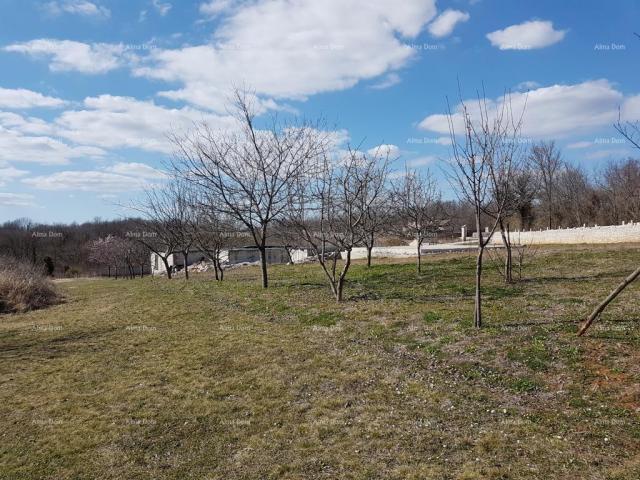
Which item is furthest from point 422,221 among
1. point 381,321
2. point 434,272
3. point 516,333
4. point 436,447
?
point 436,447

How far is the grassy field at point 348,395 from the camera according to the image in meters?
4.61

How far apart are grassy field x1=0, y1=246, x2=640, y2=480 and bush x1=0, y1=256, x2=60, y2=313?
979 cm

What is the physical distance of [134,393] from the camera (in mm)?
7176

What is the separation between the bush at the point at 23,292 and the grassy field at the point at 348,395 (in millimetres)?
9791

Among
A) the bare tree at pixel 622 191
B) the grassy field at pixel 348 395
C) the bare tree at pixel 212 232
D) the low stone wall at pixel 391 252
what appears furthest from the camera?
the bare tree at pixel 622 191

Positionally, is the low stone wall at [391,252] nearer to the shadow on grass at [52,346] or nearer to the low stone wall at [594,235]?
the low stone wall at [594,235]

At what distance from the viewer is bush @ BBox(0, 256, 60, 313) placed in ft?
65.0

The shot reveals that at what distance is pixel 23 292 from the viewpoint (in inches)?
810

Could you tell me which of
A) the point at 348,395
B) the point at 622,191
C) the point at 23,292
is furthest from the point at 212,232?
the point at 622,191

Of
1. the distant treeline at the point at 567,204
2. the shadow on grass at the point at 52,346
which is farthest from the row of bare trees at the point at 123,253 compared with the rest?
the shadow on grass at the point at 52,346

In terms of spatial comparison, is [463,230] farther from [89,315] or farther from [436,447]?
[436,447]

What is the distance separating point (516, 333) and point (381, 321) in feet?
9.77

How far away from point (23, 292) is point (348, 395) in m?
20.1

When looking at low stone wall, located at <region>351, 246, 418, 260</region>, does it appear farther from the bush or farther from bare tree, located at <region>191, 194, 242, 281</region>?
the bush
